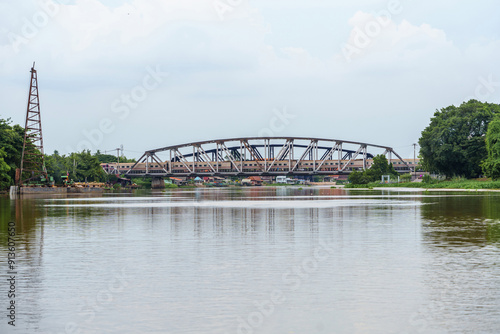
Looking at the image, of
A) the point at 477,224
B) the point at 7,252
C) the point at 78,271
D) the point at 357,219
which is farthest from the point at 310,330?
the point at 357,219

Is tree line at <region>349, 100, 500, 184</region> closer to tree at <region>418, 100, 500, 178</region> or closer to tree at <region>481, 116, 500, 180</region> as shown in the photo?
tree at <region>418, 100, 500, 178</region>

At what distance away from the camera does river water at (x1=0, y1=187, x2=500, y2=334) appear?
37.0 feet

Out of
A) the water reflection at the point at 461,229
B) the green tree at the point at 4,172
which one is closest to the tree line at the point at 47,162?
the green tree at the point at 4,172

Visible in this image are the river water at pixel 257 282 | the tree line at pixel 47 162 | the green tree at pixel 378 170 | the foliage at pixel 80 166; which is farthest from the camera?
the foliage at pixel 80 166

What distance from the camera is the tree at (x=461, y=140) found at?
401ft

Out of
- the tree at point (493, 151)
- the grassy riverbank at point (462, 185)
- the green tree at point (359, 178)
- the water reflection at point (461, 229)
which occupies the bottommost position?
the water reflection at point (461, 229)

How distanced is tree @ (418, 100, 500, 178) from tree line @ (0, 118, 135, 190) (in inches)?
2968

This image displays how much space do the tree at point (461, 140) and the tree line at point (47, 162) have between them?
75.4 metres

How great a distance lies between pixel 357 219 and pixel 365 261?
→ 1717 cm

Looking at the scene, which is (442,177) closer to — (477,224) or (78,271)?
(477,224)

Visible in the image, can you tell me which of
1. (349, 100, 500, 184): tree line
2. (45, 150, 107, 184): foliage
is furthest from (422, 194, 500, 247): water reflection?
(45, 150, 107, 184): foliage

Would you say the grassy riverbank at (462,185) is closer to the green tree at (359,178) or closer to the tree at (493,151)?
the tree at (493,151)

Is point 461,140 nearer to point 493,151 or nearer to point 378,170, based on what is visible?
point 493,151

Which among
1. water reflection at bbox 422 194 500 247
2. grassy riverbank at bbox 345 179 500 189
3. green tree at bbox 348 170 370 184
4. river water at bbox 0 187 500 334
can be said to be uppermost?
green tree at bbox 348 170 370 184
